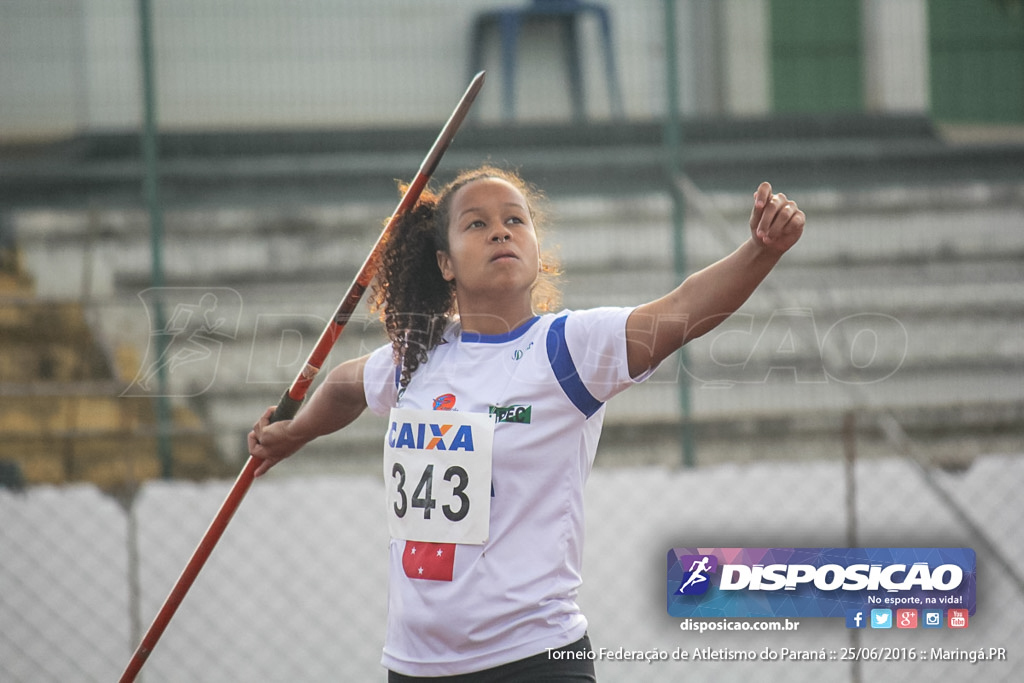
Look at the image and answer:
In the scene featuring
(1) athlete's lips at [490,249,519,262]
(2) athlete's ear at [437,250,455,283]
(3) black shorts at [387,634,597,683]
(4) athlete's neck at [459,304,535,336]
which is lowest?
(3) black shorts at [387,634,597,683]

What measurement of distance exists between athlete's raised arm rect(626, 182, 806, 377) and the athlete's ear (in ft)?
1.65

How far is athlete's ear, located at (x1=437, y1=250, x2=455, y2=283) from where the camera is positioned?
Result: 249 centimetres

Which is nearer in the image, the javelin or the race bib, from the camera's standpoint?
the race bib

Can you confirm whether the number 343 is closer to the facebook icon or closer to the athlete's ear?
the athlete's ear

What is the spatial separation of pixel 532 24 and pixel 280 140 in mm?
1476

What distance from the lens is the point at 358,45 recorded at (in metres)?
5.84

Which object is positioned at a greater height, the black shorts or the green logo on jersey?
the green logo on jersey

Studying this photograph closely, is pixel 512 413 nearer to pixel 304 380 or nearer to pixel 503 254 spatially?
pixel 503 254

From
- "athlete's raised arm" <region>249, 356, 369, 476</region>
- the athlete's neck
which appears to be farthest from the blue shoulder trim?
"athlete's raised arm" <region>249, 356, 369, 476</region>

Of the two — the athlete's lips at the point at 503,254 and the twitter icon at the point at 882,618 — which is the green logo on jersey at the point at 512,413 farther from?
the twitter icon at the point at 882,618

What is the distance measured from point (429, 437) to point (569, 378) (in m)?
0.31

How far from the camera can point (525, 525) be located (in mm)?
2176

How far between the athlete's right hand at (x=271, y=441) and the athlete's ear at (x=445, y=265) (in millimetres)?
492

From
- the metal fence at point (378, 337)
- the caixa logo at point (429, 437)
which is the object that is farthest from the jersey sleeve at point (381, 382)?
the metal fence at point (378, 337)
